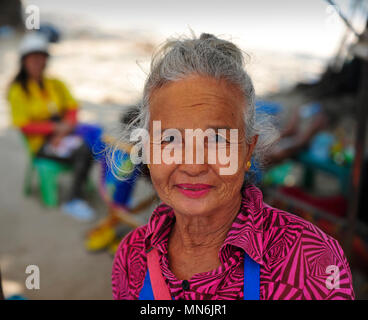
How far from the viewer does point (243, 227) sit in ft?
4.51

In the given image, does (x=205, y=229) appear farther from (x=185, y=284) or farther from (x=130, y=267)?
(x=130, y=267)

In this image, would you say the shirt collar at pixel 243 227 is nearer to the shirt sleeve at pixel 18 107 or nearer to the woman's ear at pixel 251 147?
the woman's ear at pixel 251 147

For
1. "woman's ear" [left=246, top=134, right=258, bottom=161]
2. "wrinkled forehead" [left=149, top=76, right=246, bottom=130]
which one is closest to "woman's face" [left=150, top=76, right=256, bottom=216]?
"wrinkled forehead" [left=149, top=76, right=246, bottom=130]

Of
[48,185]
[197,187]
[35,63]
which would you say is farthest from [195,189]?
[35,63]

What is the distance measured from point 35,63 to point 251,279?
435cm

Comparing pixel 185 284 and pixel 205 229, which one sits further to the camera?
pixel 205 229

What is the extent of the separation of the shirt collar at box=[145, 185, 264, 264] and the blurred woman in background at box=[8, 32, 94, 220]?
311 cm

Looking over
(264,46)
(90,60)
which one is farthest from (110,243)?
(264,46)

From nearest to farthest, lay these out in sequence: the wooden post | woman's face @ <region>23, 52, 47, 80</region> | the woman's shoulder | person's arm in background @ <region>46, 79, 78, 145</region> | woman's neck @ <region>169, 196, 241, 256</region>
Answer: the woman's shoulder < woman's neck @ <region>169, 196, 241, 256</region> < the wooden post < woman's face @ <region>23, 52, 47, 80</region> < person's arm in background @ <region>46, 79, 78, 145</region>

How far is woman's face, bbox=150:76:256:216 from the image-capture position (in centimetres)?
131

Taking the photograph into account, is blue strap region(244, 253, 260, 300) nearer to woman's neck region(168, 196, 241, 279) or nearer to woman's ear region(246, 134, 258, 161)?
woman's neck region(168, 196, 241, 279)

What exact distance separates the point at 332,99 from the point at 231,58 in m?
5.50

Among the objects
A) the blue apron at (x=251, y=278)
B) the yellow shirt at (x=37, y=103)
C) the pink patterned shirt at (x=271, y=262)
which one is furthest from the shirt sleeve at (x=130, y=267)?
the yellow shirt at (x=37, y=103)

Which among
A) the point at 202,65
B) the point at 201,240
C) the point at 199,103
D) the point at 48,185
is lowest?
the point at 201,240
